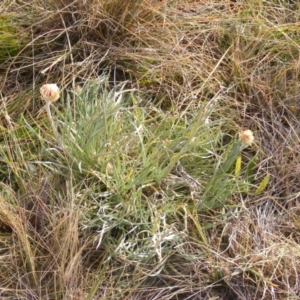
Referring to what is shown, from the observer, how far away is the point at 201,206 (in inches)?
55.6

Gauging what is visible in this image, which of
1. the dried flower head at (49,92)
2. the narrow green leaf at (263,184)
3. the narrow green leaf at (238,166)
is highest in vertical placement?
the dried flower head at (49,92)

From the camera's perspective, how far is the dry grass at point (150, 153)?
1329mm

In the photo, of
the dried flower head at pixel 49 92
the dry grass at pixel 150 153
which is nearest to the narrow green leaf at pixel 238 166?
the dry grass at pixel 150 153

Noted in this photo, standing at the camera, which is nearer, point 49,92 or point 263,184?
point 49,92

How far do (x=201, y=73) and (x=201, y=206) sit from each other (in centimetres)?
43

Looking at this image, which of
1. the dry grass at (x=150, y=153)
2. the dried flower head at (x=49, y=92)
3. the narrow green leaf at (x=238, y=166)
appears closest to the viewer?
the dried flower head at (x=49, y=92)

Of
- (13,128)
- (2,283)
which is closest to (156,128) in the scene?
(13,128)

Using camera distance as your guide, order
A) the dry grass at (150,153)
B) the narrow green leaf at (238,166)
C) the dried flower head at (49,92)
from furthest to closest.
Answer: the narrow green leaf at (238,166)
the dry grass at (150,153)
the dried flower head at (49,92)

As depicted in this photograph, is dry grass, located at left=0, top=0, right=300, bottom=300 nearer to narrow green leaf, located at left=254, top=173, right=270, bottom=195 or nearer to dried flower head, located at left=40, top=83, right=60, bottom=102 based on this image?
narrow green leaf, located at left=254, top=173, right=270, bottom=195

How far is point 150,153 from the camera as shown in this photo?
146cm

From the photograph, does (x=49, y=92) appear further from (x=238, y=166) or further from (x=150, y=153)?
(x=238, y=166)

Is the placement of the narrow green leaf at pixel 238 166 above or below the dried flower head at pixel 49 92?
below

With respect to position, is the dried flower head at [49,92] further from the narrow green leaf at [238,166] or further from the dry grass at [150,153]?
the narrow green leaf at [238,166]

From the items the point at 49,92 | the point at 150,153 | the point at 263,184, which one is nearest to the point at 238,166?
the point at 263,184
